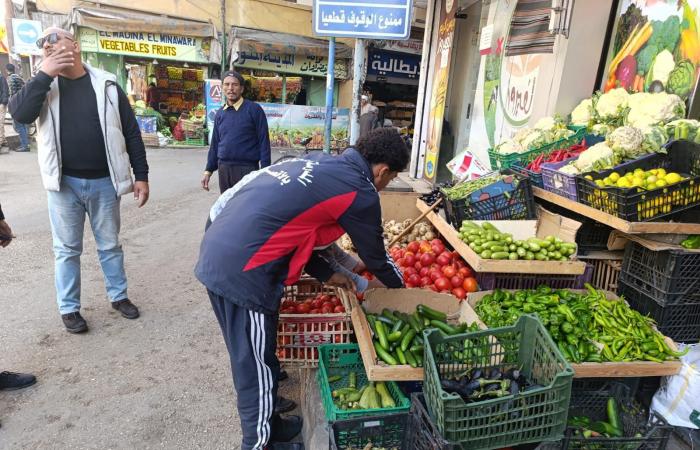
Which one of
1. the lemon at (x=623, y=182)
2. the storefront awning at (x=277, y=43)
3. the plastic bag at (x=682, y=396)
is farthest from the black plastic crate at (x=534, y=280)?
the storefront awning at (x=277, y=43)

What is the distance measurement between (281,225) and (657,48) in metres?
4.16

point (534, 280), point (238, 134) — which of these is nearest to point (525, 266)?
point (534, 280)

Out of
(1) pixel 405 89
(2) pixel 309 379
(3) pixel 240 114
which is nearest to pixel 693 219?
(2) pixel 309 379

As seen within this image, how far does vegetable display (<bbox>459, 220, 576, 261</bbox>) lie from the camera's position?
3.36m

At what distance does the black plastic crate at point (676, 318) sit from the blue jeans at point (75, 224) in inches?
172

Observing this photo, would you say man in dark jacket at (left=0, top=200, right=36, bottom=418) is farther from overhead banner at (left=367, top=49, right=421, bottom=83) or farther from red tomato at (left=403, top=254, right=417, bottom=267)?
overhead banner at (left=367, top=49, right=421, bottom=83)

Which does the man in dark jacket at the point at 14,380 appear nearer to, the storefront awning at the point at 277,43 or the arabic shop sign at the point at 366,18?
the arabic shop sign at the point at 366,18

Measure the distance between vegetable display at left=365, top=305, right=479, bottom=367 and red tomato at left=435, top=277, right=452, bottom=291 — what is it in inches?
24.2

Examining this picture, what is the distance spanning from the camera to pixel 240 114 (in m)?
5.36

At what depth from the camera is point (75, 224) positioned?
12.9 feet

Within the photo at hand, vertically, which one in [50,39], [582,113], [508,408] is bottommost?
[508,408]

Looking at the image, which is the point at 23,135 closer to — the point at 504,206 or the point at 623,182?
the point at 504,206

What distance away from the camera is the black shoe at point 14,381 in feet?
10.8

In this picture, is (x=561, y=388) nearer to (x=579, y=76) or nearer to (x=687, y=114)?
(x=687, y=114)
